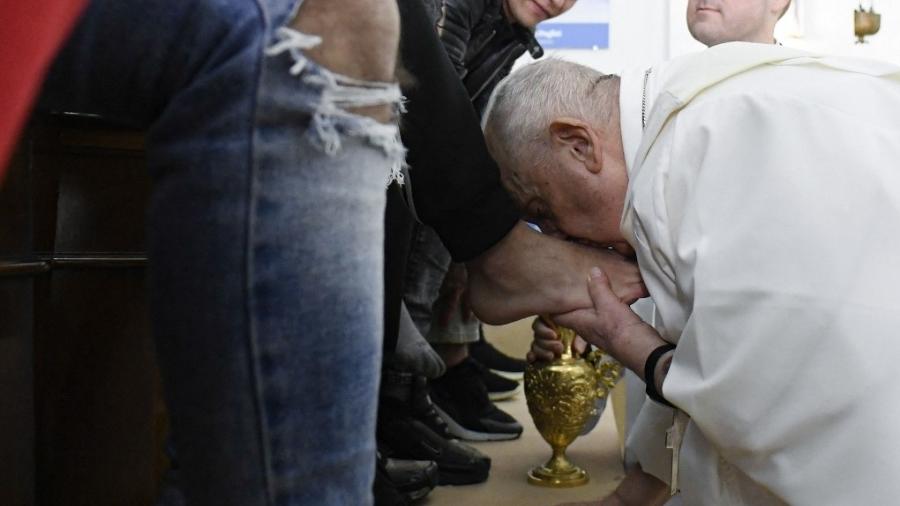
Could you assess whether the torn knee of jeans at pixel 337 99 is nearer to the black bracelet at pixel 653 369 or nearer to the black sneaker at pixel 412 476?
the black bracelet at pixel 653 369

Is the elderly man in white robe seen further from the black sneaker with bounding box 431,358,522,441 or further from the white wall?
the white wall

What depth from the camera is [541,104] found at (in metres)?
1.75

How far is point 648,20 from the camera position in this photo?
22.6ft

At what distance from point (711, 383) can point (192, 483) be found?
2.52 ft

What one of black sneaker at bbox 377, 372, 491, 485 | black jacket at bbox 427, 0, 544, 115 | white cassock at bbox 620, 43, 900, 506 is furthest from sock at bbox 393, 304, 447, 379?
white cassock at bbox 620, 43, 900, 506

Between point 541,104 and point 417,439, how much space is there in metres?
1.02

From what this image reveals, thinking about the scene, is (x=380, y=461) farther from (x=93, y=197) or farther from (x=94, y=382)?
(x=93, y=197)

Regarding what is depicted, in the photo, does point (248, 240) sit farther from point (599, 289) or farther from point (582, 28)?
point (582, 28)

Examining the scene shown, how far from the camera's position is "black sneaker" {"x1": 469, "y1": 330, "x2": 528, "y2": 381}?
471 cm

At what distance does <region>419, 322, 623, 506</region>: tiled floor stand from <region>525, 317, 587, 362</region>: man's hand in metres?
0.30

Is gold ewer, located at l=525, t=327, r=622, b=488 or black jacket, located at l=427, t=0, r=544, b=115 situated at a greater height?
black jacket, located at l=427, t=0, r=544, b=115

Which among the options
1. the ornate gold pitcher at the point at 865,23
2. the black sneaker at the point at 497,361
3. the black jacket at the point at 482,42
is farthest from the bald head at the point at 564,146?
the ornate gold pitcher at the point at 865,23

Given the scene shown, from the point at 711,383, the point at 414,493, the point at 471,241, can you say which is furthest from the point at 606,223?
the point at 414,493

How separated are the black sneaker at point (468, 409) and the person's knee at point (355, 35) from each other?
8.13 ft
